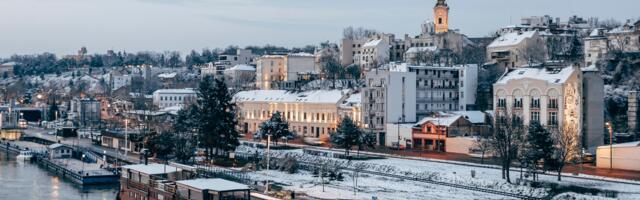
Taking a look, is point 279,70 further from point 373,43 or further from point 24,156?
point 24,156

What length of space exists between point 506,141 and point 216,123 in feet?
67.4

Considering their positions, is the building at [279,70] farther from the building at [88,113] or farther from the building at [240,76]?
the building at [88,113]

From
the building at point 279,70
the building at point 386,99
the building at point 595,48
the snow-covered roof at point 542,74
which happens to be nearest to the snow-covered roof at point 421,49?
the building at point 279,70

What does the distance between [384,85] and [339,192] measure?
77.9 ft

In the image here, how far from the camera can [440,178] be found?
38.6m

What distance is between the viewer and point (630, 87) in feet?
185

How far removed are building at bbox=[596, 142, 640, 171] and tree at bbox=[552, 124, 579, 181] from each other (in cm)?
173

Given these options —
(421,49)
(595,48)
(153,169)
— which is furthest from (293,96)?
(153,169)

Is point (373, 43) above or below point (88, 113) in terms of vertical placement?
above

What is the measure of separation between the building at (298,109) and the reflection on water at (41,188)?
2070cm

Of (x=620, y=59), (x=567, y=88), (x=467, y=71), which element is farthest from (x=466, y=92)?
(x=567, y=88)

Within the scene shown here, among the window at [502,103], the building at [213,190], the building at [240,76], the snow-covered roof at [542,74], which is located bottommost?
the building at [213,190]

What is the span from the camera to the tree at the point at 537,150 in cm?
3697

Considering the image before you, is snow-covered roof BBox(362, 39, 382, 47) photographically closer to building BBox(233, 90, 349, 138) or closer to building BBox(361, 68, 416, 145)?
building BBox(233, 90, 349, 138)
